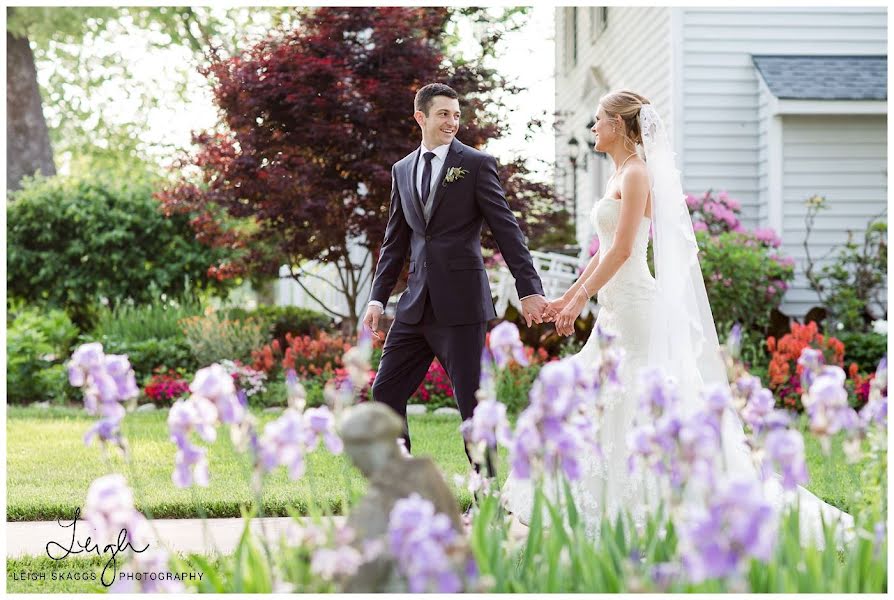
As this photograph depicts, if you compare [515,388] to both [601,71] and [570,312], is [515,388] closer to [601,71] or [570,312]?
[570,312]

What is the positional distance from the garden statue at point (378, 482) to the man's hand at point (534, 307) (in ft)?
7.36

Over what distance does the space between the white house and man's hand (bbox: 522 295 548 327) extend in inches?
255

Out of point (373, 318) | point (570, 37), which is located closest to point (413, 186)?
point (373, 318)

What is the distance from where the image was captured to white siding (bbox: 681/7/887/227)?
11.4 m

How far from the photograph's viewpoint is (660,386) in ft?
8.49

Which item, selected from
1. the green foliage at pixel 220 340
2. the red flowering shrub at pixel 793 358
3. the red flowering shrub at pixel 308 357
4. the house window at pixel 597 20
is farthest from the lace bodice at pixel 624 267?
the house window at pixel 597 20

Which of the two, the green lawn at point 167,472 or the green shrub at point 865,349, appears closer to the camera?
the green lawn at point 167,472

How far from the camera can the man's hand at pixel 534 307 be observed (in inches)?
186

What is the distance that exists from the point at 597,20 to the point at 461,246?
12.2 m

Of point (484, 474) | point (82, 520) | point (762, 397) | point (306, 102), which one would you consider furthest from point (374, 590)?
point (306, 102)

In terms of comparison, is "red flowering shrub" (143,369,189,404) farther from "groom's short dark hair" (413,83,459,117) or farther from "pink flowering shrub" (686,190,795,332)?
"groom's short dark hair" (413,83,459,117)

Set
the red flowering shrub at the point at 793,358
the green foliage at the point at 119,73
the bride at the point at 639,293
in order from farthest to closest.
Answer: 1. the green foliage at the point at 119,73
2. the red flowering shrub at the point at 793,358
3. the bride at the point at 639,293

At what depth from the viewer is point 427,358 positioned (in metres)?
4.98

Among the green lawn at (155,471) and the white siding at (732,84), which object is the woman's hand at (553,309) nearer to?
the green lawn at (155,471)
